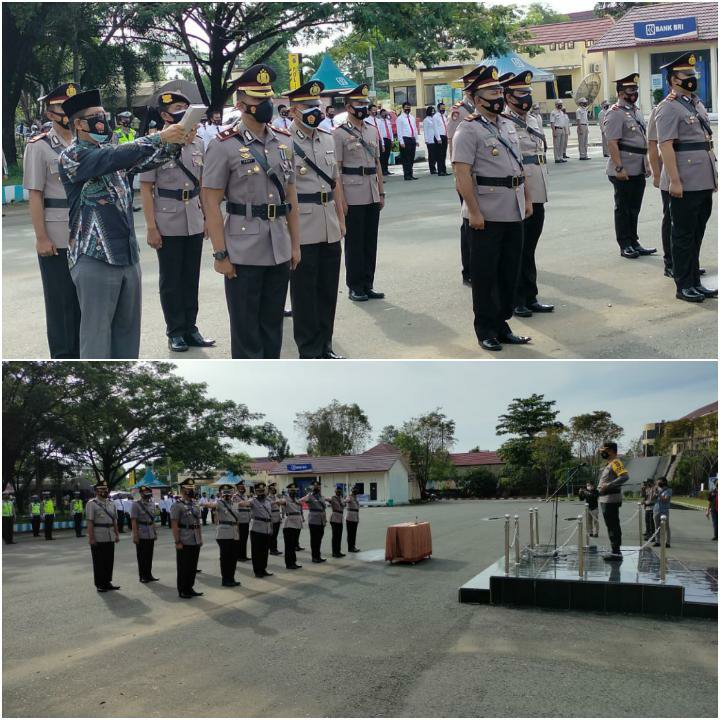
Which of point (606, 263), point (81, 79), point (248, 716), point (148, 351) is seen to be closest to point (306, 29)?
point (81, 79)

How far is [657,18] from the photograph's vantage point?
37750mm

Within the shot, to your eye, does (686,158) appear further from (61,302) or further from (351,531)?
(351,531)

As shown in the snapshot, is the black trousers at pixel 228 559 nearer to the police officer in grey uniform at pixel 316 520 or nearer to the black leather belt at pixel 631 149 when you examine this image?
the police officer in grey uniform at pixel 316 520

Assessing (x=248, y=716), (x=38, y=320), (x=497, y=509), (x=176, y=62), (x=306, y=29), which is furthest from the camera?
(x=176, y=62)

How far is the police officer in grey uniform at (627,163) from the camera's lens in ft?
36.2

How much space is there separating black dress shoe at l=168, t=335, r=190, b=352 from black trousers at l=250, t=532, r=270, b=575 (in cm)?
376

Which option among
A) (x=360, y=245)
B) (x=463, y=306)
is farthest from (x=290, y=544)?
(x=463, y=306)

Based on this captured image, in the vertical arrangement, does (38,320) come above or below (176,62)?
below

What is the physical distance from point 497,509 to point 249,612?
13417mm

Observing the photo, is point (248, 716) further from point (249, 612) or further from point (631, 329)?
point (631, 329)

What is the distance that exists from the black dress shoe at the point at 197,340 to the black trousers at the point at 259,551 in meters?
3.65

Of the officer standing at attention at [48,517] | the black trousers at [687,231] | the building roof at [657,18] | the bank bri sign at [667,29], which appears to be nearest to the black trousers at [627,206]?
the black trousers at [687,231]

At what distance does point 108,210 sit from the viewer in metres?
6.07

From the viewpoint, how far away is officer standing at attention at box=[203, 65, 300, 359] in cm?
662
